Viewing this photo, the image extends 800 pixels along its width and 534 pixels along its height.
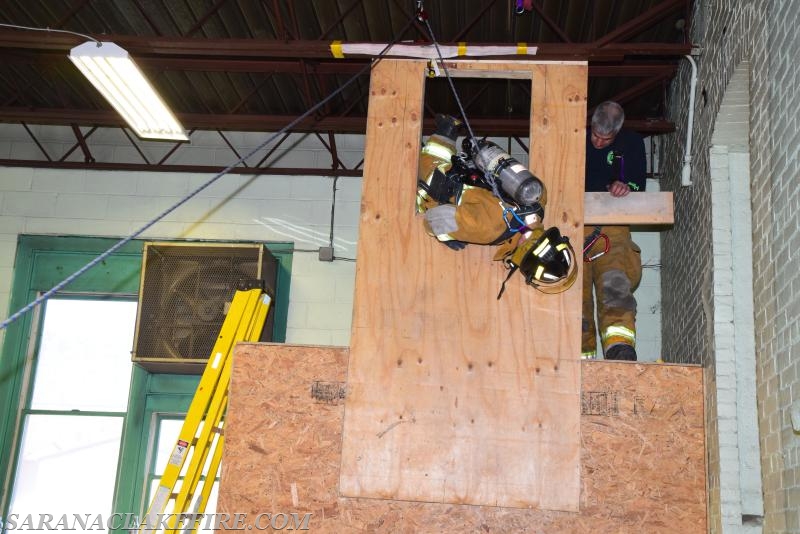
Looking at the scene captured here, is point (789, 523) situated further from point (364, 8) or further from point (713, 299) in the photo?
point (364, 8)

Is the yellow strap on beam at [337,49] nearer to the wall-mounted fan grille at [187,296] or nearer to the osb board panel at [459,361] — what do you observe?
the osb board panel at [459,361]

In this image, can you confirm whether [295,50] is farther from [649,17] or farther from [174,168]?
[174,168]

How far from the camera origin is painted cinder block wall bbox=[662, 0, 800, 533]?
4.21 meters

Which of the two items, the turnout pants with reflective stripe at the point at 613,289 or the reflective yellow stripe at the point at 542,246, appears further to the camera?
the turnout pants with reflective stripe at the point at 613,289

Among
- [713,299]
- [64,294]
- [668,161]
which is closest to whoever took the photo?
[713,299]

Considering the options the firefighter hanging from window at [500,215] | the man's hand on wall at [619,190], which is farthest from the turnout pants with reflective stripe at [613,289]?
the firefighter hanging from window at [500,215]

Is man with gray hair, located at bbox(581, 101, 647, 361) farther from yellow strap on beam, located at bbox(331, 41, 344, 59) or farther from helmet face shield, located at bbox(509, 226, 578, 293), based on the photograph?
yellow strap on beam, located at bbox(331, 41, 344, 59)

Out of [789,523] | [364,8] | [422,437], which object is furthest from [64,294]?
[789,523]

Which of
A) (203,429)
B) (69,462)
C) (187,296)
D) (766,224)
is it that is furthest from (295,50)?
(69,462)

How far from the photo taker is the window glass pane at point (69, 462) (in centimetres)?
918

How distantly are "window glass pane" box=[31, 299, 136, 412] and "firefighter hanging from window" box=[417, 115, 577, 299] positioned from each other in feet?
17.7

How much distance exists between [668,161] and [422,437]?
182 inches

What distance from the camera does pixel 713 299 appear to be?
213 inches

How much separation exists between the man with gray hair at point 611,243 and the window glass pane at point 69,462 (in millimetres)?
5279
